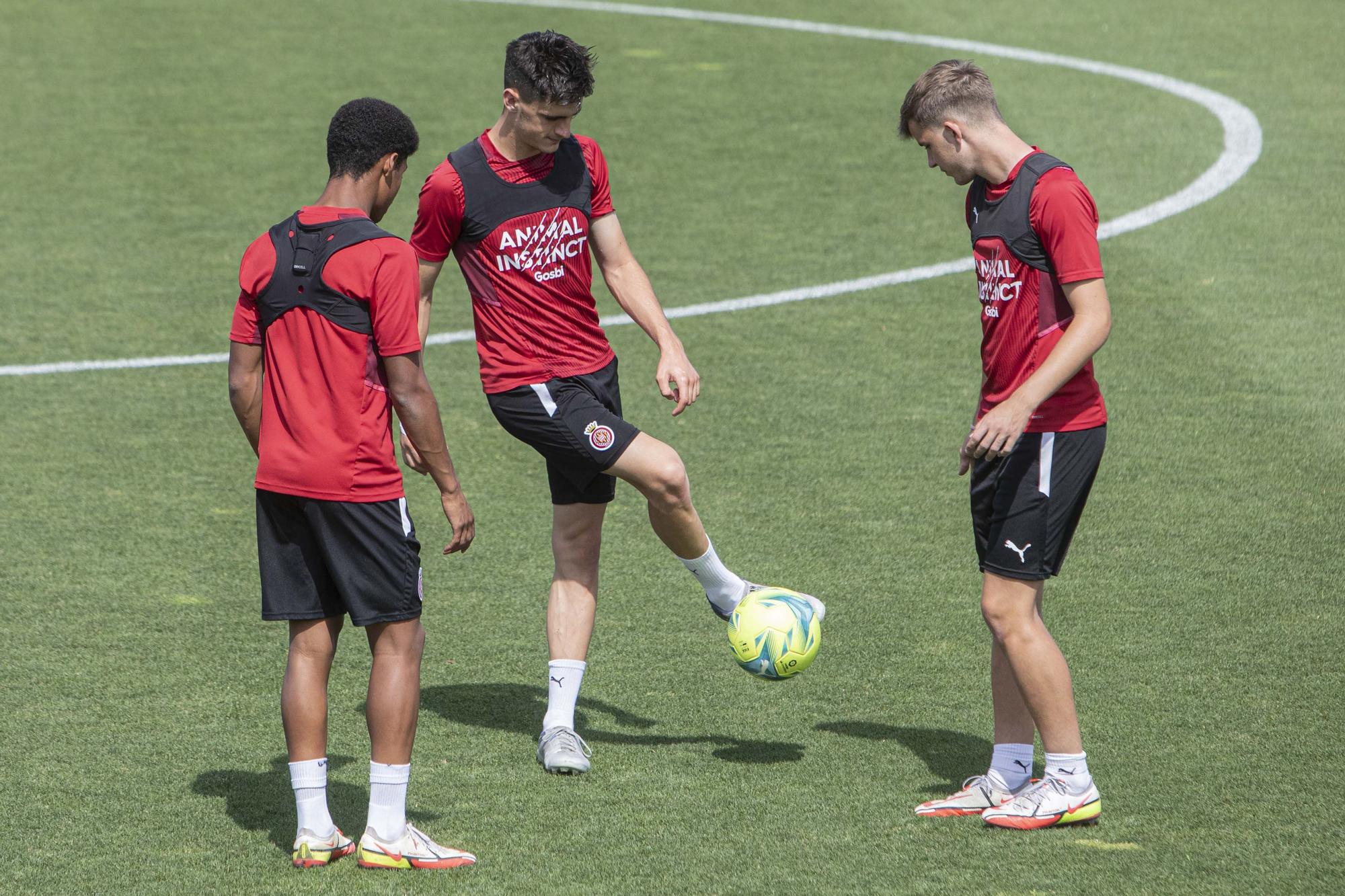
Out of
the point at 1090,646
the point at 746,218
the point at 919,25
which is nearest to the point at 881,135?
the point at 746,218

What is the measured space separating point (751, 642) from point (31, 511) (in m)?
3.90

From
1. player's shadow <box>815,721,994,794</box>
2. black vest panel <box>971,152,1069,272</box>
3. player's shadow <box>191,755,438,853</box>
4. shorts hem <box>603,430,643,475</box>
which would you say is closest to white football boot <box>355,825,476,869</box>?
player's shadow <box>191,755,438,853</box>

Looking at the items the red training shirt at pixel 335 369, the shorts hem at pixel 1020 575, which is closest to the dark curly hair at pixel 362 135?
the red training shirt at pixel 335 369

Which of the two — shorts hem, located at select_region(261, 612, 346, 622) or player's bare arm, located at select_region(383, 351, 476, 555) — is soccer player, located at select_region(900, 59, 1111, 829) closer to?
player's bare arm, located at select_region(383, 351, 476, 555)

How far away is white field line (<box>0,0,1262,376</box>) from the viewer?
9.78 meters

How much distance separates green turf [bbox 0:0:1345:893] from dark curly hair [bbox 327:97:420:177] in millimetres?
2001

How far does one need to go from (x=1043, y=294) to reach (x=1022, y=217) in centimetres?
24

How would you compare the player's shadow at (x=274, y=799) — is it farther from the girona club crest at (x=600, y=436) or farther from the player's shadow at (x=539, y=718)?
the girona club crest at (x=600, y=436)

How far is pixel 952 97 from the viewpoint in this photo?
477 centimetres

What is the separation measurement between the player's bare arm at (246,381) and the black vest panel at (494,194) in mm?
1143

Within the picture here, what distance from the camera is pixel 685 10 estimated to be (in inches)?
694

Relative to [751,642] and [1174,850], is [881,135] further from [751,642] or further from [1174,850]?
[1174,850]

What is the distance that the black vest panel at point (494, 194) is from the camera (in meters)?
5.48

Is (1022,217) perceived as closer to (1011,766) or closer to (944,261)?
(1011,766)
